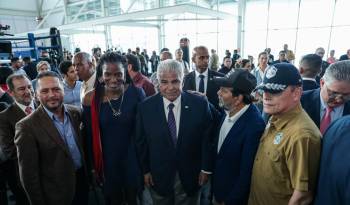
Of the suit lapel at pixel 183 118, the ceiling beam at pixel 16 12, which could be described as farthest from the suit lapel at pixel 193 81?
the ceiling beam at pixel 16 12

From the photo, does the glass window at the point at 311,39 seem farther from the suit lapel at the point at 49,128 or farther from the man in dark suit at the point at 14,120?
the suit lapel at the point at 49,128

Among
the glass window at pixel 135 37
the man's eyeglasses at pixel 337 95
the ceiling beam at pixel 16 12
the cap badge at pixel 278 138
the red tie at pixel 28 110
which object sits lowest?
the red tie at pixel 28 110

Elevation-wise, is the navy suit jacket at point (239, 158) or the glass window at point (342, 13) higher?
the glass window at point (342, 13)

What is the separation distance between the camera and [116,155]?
1.98 metres

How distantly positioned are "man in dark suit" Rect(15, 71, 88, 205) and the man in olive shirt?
1421 mm

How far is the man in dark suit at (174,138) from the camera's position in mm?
1831

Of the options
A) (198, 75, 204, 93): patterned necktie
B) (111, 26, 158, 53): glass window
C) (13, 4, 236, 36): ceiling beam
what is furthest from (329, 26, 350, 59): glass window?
(111, 26, 158, 53): glass window

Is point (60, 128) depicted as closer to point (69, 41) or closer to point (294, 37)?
point (294, 37)

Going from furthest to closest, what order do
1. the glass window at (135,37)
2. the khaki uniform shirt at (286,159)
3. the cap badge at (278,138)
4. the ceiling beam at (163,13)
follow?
the glass window at (135,37) < the ceiling beam at (163,13) < the cap badge at (278,138) < the khaki uniform shirt at (286,159)

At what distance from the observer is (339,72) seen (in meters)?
1.55

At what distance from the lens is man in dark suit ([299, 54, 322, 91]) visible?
2.51 m

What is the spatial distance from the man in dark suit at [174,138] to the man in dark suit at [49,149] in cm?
55

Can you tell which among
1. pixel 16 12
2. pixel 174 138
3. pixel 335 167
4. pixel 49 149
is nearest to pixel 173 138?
pixel 174 138

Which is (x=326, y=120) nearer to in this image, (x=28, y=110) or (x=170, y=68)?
(x=170, y=68)
